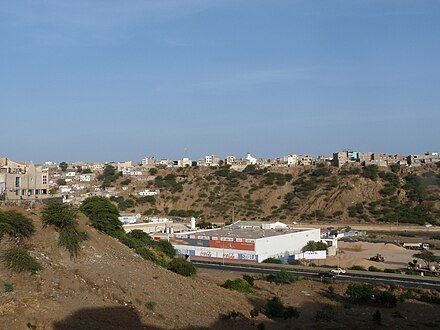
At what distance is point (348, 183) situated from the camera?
10506 centimetres

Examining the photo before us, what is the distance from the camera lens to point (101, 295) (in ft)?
78.3

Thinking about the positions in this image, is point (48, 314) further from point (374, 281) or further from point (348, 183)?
point (348, 183)

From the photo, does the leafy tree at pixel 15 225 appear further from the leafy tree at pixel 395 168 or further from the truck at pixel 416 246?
the leafy tree at pixel 395 168

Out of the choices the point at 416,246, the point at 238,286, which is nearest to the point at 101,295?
the point at 238,286

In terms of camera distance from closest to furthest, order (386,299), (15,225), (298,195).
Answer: (15,225), (386,299), (298,195)

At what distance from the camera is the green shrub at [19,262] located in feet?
77.0

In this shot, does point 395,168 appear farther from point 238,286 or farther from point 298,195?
point 238,286

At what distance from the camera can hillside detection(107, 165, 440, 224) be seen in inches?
3760

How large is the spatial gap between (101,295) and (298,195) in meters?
86.3

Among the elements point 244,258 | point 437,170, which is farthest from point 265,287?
point 437,170

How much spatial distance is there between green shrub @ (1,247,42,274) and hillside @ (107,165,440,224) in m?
71.8

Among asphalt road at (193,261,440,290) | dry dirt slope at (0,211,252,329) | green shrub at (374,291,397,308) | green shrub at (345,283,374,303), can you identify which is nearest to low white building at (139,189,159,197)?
asphalt road at (193,261,440,290)

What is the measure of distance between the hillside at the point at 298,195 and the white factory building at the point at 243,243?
36282mm

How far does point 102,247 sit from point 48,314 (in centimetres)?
964
